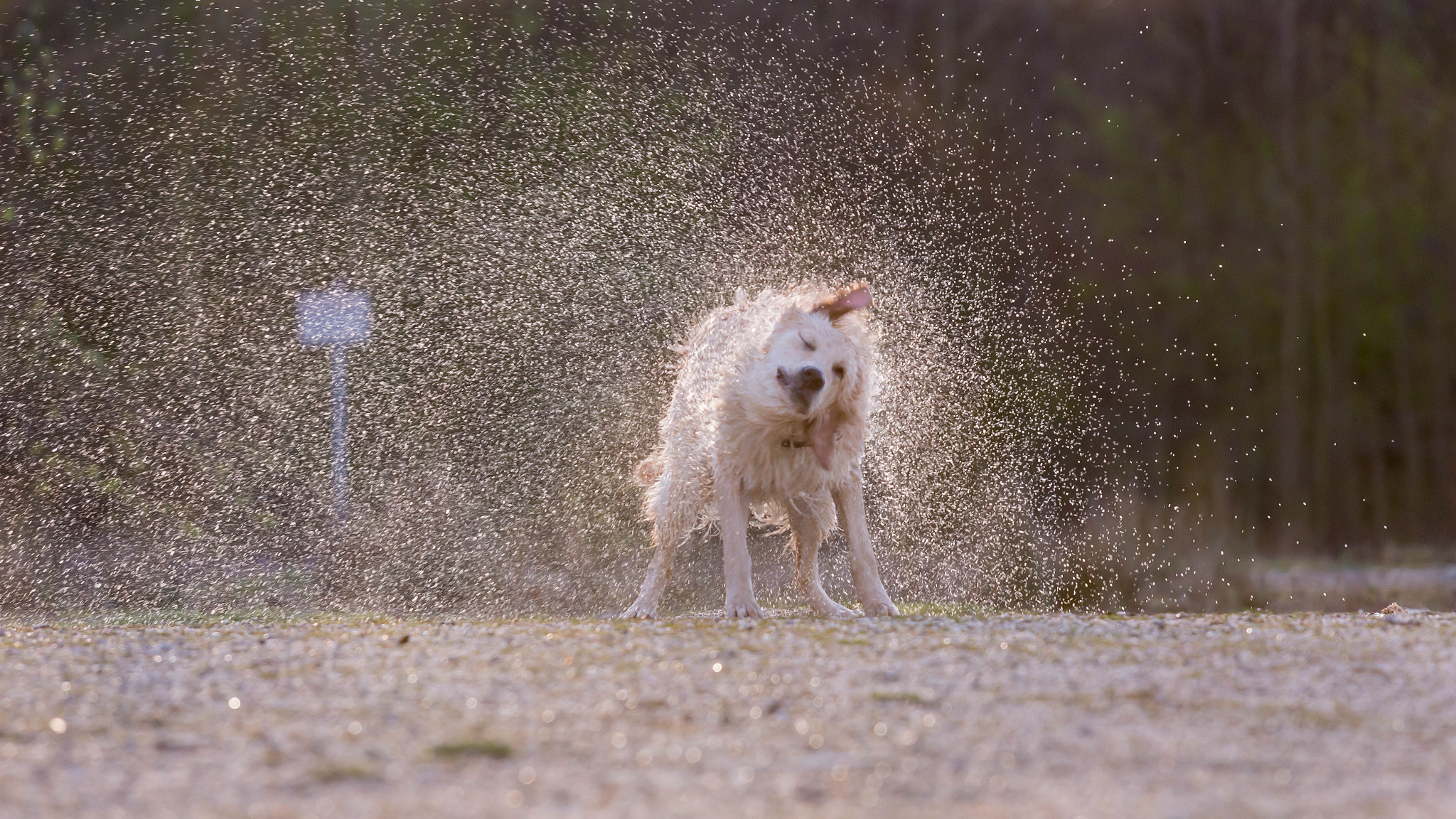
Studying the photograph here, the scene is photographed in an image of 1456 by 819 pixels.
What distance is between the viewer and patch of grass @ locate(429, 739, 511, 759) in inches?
114

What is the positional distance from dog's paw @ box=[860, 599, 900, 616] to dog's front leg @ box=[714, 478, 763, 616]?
0.47 meters

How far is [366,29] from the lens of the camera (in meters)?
10.1

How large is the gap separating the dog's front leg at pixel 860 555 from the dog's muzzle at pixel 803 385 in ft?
1.84

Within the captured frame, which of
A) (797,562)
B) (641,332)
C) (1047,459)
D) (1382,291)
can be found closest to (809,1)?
(641,332)

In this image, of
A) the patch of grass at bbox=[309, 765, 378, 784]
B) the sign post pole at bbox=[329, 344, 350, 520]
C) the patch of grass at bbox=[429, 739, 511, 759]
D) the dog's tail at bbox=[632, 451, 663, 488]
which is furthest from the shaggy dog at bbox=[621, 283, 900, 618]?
the sign post pole at bbox=[329, 344, 350, 520]

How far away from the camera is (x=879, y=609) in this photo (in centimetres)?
619

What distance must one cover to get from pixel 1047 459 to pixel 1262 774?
8.39 m

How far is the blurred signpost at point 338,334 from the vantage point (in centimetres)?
976

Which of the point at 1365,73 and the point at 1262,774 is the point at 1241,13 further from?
the point at 1262,774

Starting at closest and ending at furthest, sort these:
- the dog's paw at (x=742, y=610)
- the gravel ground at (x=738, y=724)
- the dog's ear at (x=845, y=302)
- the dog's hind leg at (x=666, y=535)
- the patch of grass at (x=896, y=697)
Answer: the gravel ground at (x=738, y=724)
the patch of grass at (x=896, y=697)
the dog's paw at (x=742, y=610)
the dog's ear at (x=845, y=302)
the dog's hind leg at (x=666, y=535)

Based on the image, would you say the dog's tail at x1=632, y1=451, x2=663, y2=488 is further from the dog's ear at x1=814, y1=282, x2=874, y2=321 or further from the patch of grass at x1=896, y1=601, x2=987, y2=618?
the dog's ear at x1=814, y1=282, x2=874, y2=321

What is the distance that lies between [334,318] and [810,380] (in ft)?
16.1

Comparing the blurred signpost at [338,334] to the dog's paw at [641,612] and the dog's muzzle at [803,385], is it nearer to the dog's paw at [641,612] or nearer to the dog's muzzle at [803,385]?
the dog's paw at [641,612]

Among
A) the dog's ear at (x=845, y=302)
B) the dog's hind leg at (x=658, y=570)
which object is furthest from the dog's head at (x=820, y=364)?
the dog's hind leg at (x=658, y=570)
